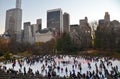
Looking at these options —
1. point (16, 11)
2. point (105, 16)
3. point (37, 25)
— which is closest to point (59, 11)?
point (37, 25)

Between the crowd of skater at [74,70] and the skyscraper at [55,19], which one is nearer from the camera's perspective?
the crowd of skater at [74,70]

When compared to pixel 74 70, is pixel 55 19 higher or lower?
higher

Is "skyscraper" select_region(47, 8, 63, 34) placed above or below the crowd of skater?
above

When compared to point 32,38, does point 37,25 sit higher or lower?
higher

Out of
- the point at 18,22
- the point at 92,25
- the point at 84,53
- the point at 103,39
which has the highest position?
the point at 18,22

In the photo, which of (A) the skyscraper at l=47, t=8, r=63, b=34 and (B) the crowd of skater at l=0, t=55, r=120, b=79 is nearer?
(B) the crowd of skater at l=0, t=55, r=120, b=79

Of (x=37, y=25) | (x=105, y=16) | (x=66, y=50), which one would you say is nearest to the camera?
(x=66, y=50)

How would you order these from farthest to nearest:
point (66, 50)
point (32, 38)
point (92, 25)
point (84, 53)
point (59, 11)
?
point (59, 11) → point (32, 38) → point (92, 25) → point (66, 50) → point (84, 53)

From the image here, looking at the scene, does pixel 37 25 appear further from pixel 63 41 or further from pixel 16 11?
pixel 63 41

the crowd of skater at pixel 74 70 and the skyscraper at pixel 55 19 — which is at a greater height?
the skyscraper at pixel 55 19

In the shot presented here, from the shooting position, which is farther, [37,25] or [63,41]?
[37,25]

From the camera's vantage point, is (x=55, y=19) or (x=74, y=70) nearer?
(x=74, y=70)
